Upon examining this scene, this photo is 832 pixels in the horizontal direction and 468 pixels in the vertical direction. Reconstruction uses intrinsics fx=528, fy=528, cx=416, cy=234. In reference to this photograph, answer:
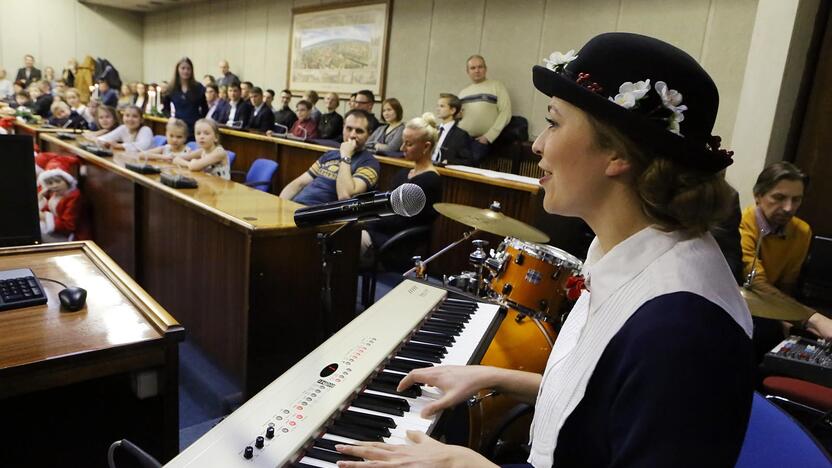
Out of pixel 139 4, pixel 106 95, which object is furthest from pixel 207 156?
pixel 139 4

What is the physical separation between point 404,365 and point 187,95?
28.8 feet

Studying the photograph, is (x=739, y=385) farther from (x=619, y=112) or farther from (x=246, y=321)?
(x=246, y=321)

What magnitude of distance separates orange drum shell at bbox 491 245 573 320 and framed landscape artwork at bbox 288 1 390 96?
6120 millimetres

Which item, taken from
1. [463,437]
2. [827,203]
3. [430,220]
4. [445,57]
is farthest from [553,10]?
[463,437]

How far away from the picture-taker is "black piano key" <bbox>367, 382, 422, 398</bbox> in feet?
3.39

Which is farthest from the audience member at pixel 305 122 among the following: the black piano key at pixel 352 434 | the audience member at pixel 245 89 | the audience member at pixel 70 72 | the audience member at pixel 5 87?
the audience member at pixel 70 72

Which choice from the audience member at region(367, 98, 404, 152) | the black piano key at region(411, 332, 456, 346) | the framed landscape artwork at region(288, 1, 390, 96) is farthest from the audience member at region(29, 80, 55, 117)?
the black piano key at region(411, 332, 456, 346)

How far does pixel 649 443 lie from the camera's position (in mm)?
641

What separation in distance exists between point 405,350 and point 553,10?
18.2 feet

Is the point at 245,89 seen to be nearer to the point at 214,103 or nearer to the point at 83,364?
the point at 214,103

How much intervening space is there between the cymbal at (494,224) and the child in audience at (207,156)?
2153 mm

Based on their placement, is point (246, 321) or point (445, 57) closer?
point (246, 321)

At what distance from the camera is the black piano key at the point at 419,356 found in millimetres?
1177

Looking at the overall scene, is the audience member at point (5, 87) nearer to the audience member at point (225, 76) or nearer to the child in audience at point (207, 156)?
the audience member at point (225, 76)
